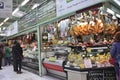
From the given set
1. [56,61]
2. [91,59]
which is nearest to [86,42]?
[91,59]

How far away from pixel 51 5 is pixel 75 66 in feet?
7.50

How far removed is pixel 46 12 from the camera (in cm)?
744

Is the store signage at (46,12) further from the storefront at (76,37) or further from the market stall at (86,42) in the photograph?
the market stall at (86,42)

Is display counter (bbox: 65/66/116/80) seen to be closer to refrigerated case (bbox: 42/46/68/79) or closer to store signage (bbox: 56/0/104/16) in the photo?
refrigerated case (bbox: 42/46/68/79)

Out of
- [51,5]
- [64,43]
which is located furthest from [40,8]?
[64,43]

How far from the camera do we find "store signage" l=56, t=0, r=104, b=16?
503 centimetres

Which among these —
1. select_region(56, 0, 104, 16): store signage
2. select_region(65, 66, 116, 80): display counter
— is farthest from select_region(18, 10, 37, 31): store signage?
select_region(65, 66, 116, 80): display counter

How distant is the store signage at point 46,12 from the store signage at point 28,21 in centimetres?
49

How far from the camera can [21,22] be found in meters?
10.9

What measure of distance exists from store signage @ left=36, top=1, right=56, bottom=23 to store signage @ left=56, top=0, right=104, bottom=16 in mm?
404

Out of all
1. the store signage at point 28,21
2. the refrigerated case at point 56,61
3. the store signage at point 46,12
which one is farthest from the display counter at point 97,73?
the store signage at point 28,21

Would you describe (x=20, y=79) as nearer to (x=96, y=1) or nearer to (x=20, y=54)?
(x=20, y=54)

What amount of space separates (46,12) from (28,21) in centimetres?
229

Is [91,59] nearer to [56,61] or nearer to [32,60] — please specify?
[56,61]
